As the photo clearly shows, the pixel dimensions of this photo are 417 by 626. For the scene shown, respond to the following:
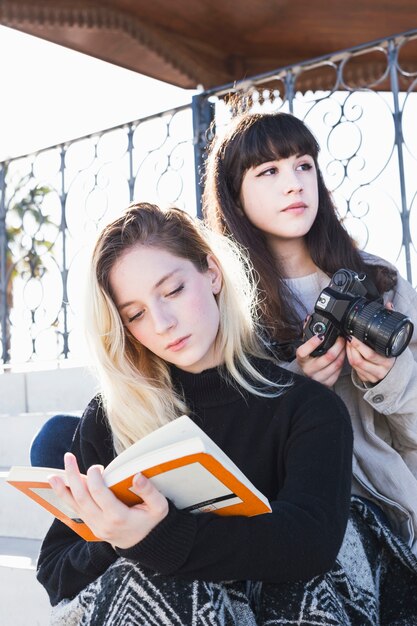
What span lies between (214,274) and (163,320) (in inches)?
9.2

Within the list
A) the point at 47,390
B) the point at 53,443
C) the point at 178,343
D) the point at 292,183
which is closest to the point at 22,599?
the point at 53,443

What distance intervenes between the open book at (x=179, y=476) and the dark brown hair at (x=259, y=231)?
762mm

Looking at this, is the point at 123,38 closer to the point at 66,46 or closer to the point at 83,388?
the point at 66,46

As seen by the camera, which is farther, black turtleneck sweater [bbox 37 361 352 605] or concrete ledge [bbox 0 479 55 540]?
concrete ledge [bbox 0 479 55 540]

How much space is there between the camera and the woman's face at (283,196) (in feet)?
6.54

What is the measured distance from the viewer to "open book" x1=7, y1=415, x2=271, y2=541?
1065 millimetres

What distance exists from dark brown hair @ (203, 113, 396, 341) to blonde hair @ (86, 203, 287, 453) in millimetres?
236

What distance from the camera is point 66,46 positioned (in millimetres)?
4797

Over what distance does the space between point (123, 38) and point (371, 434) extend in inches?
138

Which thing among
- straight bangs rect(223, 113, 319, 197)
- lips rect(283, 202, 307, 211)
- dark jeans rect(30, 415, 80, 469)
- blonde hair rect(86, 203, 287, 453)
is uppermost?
straight bangs rect(223, 113, 319, 197)

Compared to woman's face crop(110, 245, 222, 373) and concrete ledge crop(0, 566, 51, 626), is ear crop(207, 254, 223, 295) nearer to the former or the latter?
woman's face crop(110, 245, 222, 373)

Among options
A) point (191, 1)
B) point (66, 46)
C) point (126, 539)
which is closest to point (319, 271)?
point (126, 539)

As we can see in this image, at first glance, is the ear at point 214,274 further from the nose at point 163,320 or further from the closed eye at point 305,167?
the closed eye at point 305,167

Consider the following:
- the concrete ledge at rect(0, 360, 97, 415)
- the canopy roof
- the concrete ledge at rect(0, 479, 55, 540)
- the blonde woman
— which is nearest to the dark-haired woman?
the blonde woman
